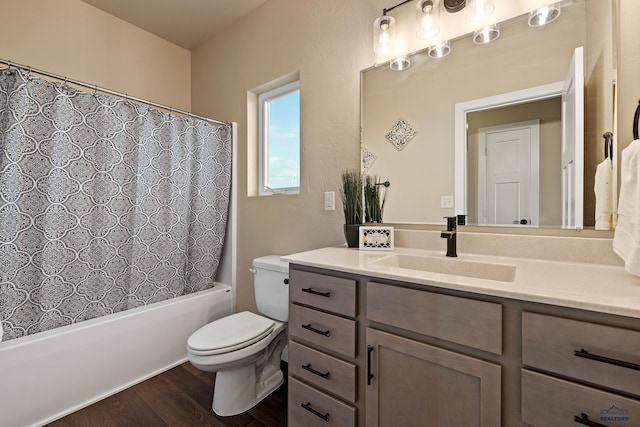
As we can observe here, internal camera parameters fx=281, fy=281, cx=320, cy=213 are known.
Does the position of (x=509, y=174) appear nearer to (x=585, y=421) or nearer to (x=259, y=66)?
(x=585, y=421)

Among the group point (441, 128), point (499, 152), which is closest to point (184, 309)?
point (441, 128)

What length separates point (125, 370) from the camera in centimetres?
171

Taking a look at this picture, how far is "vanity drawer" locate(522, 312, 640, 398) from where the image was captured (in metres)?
0.62

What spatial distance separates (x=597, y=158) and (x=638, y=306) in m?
0.70

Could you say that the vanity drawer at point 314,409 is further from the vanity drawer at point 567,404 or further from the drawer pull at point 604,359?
the drawer pull at point 604,359

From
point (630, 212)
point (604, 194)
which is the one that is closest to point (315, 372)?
point (630, 212)

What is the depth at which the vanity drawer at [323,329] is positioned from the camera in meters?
1.04

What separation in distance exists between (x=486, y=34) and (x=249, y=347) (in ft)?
6.22

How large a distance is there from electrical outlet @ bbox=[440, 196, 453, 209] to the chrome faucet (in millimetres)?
128

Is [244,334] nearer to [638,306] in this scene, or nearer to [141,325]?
[141,325]

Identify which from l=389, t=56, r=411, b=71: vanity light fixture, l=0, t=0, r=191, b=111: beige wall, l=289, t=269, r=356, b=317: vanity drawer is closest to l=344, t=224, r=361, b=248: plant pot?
l=289, t=269, r=356, b=317: vanity drawer

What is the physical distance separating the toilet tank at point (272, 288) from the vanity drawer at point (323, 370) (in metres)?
0.49

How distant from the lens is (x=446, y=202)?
1394mm

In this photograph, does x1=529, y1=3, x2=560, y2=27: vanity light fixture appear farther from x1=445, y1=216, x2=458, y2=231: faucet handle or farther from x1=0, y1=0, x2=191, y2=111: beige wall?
x1=0, y1=0, x2=191, y2=111: beige wall
